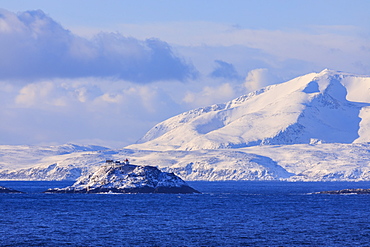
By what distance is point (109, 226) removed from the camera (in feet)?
466

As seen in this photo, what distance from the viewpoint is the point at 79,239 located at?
121750 mm

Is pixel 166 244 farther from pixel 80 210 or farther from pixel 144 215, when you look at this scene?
pixel 80 210

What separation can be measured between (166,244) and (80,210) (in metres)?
65.0

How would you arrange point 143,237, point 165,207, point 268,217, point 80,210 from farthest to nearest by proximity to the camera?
1. point 165,207
2. point 80,210
3. point 268,217
4. point 143,237

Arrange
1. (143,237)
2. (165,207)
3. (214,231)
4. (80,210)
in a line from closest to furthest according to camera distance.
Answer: (143,237), (214,231), (80,210), (165,207)

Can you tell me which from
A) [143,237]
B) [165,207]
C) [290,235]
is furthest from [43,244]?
[165,207]

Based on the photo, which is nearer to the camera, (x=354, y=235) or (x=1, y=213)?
(x=354, y=235)

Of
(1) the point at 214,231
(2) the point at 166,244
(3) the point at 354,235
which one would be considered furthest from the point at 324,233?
(2) the point at 166,244

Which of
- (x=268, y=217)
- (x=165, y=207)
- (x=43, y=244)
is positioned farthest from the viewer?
(x=165, y=207)

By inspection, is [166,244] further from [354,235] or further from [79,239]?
[354,235]

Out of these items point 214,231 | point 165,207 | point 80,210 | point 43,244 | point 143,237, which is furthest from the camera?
point 165,207

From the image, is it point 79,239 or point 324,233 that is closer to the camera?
point 79,239

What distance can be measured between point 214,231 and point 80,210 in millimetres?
52056

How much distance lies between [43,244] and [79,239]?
7641mm
